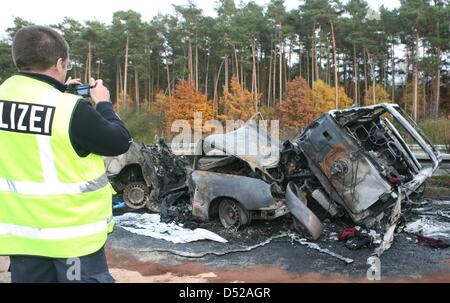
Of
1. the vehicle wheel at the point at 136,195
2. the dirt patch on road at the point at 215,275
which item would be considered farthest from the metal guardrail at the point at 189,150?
the dirt patch on road at the point at 215,275

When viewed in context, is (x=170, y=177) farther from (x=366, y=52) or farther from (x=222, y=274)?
(x=366, y=52)

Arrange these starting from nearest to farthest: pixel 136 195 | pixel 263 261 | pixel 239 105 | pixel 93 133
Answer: pixel 93 133, pixel 263 261, pixel 136 195, pixel 239 105

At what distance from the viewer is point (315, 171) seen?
654 centimetres

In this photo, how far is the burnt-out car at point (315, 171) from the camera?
6.06m

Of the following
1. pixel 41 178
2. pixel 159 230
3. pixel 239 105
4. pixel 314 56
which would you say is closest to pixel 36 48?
pixel 41 178

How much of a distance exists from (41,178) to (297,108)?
3982cm

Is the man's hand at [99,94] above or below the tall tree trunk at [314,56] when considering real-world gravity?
below

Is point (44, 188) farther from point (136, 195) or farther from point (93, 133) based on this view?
point (136, 195)

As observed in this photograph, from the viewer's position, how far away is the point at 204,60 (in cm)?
5588

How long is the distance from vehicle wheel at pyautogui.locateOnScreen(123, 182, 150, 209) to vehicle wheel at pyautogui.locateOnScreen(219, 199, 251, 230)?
94.4 inches

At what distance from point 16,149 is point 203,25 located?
48.7m

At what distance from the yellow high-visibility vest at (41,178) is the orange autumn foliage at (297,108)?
128ft

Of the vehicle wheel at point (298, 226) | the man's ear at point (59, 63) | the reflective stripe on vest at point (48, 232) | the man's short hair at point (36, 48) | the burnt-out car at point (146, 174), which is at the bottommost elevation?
the vehicle wheel at point (298, 226)

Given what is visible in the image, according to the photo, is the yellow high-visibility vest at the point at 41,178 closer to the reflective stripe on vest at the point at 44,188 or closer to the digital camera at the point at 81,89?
the reflective stripe on vest at the point at 44,188
